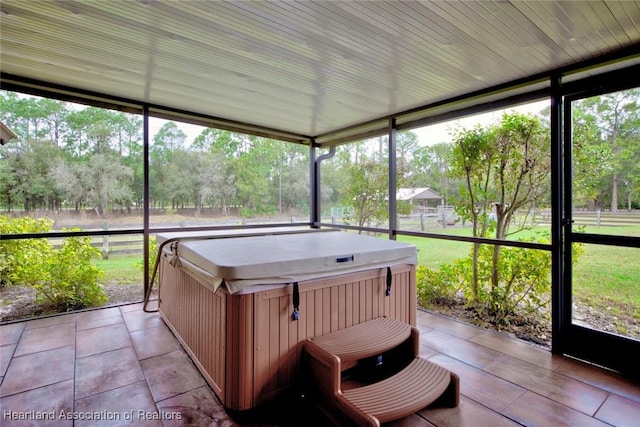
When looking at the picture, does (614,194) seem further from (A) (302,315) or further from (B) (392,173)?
(A) (302,315)

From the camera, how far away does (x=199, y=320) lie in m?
2.44

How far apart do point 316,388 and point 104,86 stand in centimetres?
362

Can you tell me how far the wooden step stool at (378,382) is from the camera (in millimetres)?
1752

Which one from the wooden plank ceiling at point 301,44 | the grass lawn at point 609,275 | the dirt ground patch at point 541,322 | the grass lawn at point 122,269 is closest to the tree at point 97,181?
the grass lawn at point 122,269

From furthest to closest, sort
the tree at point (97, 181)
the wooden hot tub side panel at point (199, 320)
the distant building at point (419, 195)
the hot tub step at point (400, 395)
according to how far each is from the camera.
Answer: the distant building at point (419, 195)
the tree at point (97, 181)
the wooden hot tub side panel at point (199, 320)
the hot tub step at point (400, 395)

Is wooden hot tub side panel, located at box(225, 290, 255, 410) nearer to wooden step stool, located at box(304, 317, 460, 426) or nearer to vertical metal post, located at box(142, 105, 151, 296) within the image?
wooden step stool, located at box(304, 317, 460, 426)

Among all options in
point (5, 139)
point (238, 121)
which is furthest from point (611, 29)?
point (5, 139)

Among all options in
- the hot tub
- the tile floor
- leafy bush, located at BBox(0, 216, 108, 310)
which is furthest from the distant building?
leafy bush, located at BBox(0, 216, 108, 310)

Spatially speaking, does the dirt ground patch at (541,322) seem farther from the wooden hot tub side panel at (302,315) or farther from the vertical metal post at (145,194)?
the vertical metal post at (145,194)

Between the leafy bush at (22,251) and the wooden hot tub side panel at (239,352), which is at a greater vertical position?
the leafy bush at (22,251)

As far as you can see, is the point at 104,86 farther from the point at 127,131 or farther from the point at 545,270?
the point at 545,270

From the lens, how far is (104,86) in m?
3.38

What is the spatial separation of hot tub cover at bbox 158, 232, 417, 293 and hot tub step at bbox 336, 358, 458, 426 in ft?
2.51

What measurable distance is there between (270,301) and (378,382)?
89 centimetres
